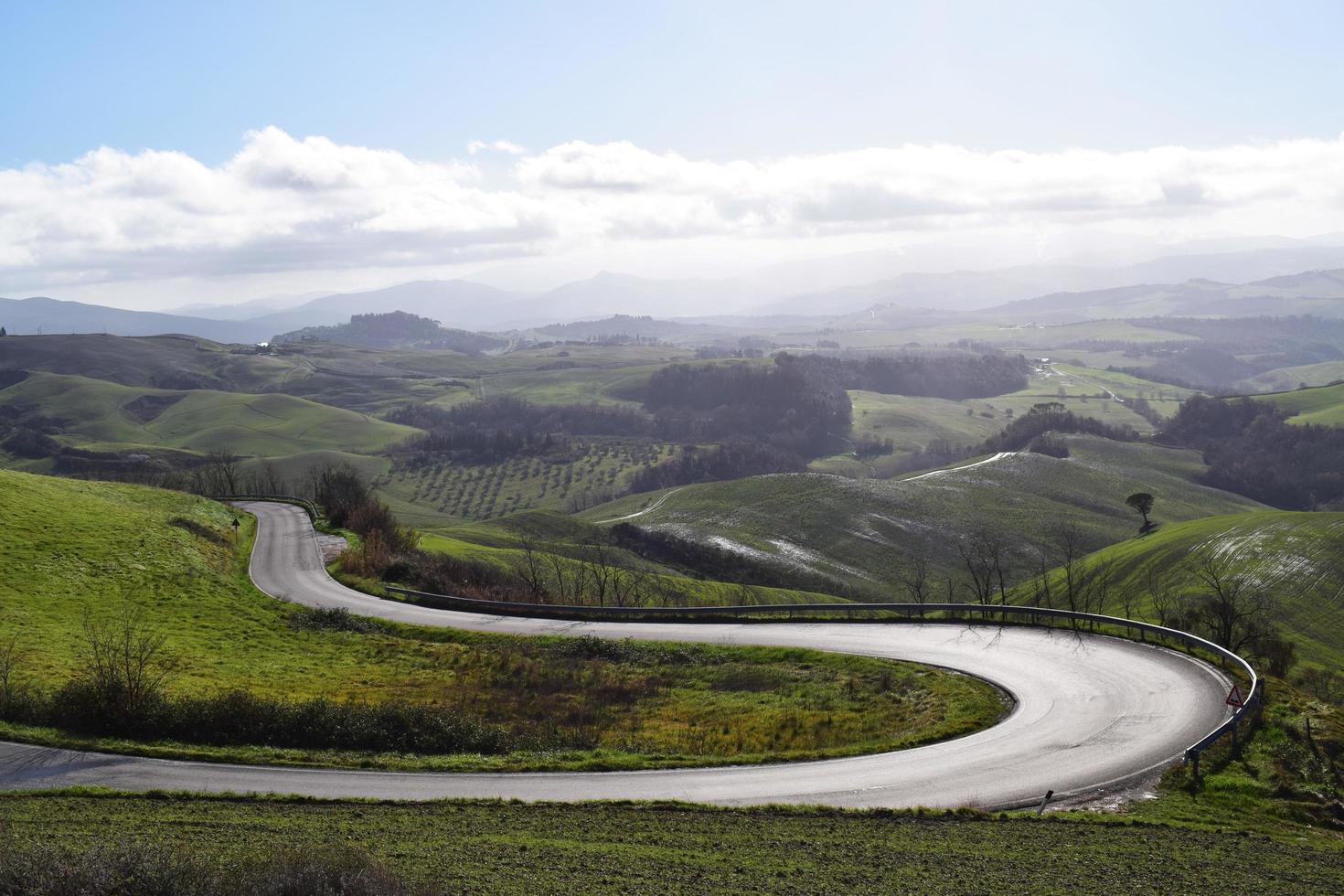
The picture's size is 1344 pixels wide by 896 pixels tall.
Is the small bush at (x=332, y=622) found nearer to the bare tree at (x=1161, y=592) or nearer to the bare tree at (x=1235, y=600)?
the bare tree at (x=1235, y=600)

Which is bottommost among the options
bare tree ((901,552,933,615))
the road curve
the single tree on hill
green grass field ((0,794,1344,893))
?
bare tree ((901,552,933,615))

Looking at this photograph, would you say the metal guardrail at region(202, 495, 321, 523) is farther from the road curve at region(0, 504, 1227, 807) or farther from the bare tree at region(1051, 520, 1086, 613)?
the bare tree at region(1051, 520, 1086, 613)

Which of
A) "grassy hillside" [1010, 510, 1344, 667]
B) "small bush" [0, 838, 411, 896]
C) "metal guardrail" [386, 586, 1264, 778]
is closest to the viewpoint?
"small bush" [0, 838, 411, 896]

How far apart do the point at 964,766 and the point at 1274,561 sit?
10047 centimetres

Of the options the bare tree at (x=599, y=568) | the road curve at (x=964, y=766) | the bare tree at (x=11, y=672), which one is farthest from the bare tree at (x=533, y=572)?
the road curve at (x=964, y=766)

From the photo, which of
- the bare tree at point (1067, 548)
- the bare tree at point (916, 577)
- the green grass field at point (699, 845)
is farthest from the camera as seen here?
the bare tree at point (916, 577)

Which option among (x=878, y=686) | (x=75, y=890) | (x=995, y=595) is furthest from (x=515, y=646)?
(x=995, y=595)

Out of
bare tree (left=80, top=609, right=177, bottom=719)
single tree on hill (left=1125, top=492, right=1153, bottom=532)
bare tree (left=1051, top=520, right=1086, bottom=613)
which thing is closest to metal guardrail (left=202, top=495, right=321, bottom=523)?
bare tree (left=80, top=609, right=177, bottom=719)

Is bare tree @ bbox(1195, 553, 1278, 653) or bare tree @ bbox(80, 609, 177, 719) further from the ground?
bare tree @ bbox(80, 609, 177, 719)

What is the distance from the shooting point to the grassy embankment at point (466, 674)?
31.9 metres

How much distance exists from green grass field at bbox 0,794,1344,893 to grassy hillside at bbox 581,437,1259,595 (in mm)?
97337

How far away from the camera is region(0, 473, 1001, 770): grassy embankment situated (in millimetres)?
31922

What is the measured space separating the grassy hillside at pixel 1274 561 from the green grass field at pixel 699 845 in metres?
77.6

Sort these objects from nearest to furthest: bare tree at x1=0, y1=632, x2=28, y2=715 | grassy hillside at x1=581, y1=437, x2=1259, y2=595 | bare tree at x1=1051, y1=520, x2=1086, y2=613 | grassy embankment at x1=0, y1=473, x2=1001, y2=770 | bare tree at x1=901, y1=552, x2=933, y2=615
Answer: bare tree at x1=0, y1=632, x2=28, y2=715
grassy embankment at x1=0, y1=473, x2=1001, y2=770
bare tree at x1=1051, y1=520, x2=1086, y2=613
bare tree at x1=901, y1=552, x2=933, y2=615
grassy hillside at x1=581, y1=437, x2=1259, y2=595
